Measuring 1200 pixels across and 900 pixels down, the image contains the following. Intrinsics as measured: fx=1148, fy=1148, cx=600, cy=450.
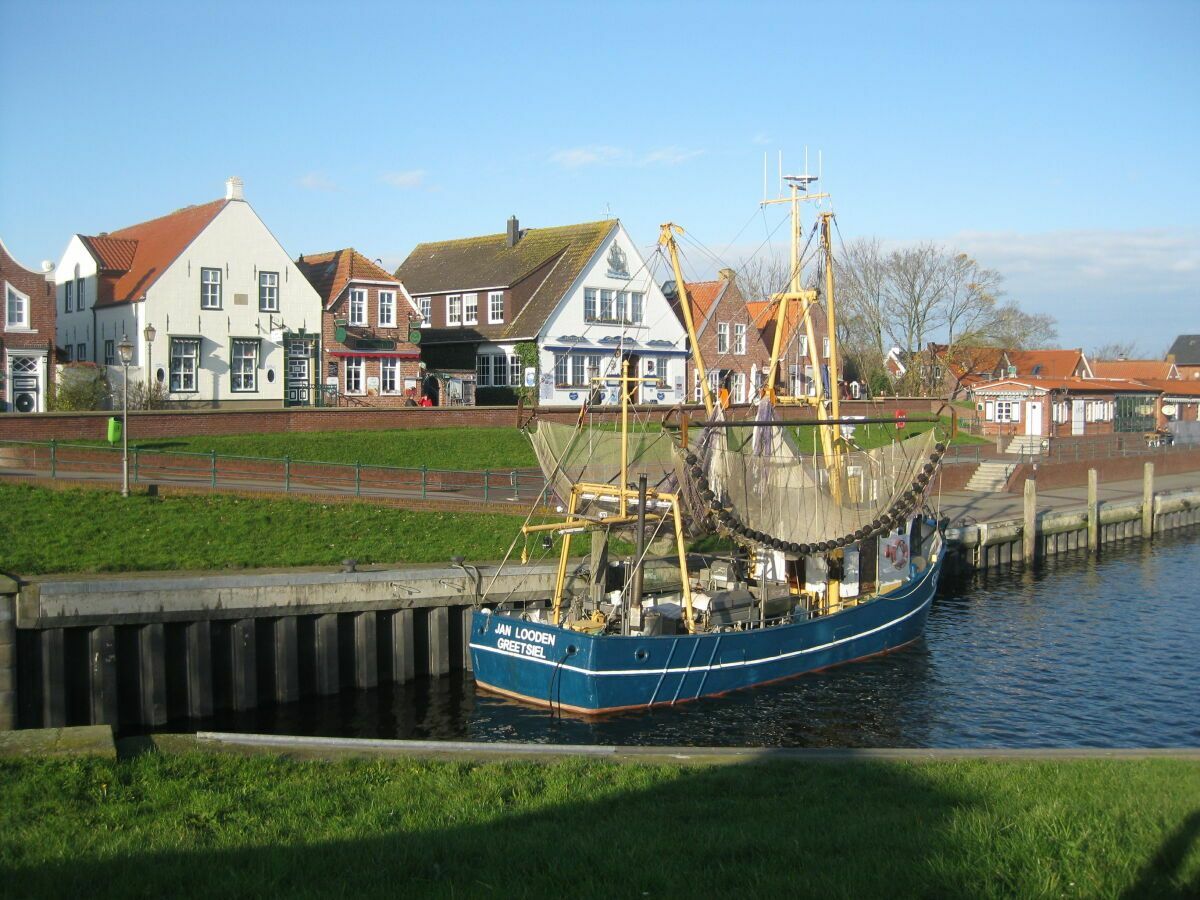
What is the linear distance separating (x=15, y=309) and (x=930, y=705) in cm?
3596

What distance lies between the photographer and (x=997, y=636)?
98.9 ft

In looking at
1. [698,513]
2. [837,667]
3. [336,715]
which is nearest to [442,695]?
[336,715]

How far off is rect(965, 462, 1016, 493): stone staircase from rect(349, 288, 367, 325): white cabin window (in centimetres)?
2912

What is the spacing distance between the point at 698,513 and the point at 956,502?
30557 mm

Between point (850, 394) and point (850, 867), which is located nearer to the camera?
point (850, 867)

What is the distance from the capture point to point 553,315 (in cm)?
5656

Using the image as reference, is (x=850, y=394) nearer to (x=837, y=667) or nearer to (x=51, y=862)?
(x=837, y=667)

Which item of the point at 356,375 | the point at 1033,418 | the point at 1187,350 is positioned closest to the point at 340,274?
the point at 356,375

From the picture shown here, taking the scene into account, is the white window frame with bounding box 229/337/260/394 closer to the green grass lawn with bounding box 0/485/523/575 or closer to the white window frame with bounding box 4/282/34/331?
the white window frame with bounding box 4/282/34/331

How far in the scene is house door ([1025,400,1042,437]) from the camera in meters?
70.8

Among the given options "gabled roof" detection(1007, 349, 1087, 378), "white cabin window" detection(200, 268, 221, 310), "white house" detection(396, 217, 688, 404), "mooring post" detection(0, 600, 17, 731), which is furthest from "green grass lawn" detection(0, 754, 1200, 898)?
"gabled roof" detection(1007, 349, 1087, 378)

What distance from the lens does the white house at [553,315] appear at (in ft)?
187

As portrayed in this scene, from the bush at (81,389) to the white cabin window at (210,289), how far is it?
5.77 m

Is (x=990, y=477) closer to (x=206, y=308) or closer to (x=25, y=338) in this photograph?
(x=206, y=308)
